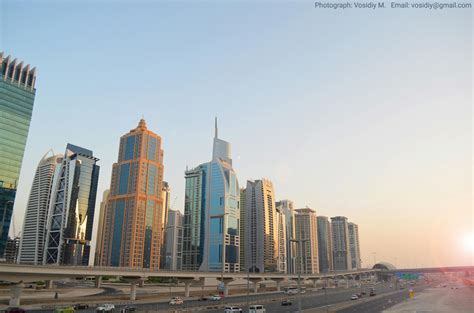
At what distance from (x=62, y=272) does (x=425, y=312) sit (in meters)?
79.5

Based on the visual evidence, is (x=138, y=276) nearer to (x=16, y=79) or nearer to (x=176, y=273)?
(x=176, y=273)

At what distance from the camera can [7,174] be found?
578ft

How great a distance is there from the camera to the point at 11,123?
597 ft

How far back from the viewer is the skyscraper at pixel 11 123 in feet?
572

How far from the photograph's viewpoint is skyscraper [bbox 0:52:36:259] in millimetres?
174250

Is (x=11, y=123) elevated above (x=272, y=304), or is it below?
above

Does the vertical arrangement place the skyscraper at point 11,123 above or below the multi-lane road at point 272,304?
above

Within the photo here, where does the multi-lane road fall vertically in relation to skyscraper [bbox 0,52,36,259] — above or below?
below

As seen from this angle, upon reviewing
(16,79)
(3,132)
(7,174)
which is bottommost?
(7,174)

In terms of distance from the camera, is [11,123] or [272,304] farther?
[11,123]

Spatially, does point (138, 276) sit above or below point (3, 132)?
below

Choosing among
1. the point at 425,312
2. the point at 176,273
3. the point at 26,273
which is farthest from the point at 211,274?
the point at 425,312

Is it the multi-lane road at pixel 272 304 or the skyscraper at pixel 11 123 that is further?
the skyscraper at pixel 11 123

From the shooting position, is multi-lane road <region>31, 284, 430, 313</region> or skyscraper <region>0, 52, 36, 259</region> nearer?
multi-lane road <region>31, 284, 430, 313</region>
